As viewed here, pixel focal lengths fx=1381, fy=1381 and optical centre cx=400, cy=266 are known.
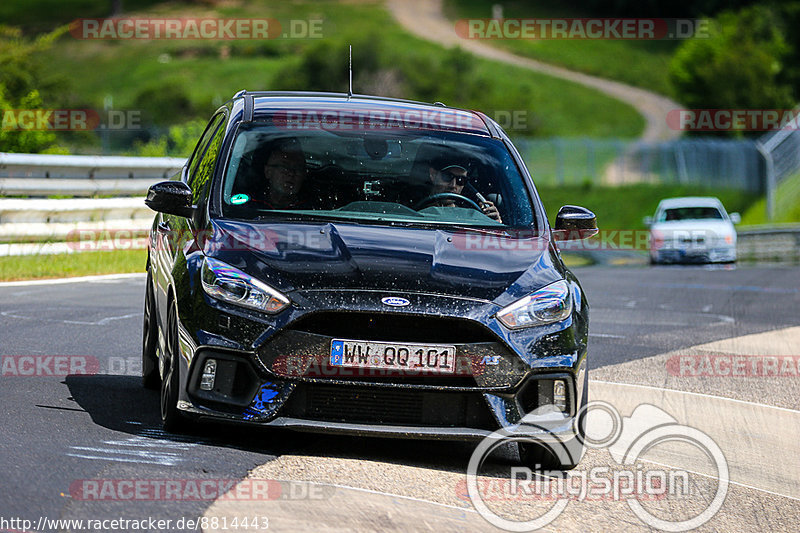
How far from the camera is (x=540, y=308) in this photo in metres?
6.23

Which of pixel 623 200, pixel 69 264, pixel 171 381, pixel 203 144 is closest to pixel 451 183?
pixel 203 144

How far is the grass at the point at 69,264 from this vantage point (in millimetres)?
14516

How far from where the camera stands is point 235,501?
5199 mm

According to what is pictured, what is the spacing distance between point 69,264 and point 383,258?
9.90m

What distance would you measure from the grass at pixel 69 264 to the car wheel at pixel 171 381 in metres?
8.00

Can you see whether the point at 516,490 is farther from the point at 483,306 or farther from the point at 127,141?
the point at 127,141

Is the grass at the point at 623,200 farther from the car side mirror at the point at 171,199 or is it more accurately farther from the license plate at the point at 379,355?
the license plate at the point at 379,355

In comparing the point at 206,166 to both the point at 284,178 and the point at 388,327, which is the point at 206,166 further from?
the point at 388,327

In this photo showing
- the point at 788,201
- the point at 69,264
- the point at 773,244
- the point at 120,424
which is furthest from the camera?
the point at 788,201

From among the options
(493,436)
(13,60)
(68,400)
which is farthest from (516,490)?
(13,60)

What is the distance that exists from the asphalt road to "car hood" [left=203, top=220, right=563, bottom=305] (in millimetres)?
798

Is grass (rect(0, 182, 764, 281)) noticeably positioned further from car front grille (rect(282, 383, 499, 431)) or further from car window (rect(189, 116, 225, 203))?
car front grille (rect(282, 383, 499, 431))

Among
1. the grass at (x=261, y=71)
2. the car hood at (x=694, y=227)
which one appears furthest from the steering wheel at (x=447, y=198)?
the grass at (x=261, y=71)

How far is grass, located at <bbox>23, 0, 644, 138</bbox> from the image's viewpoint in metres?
93.2
